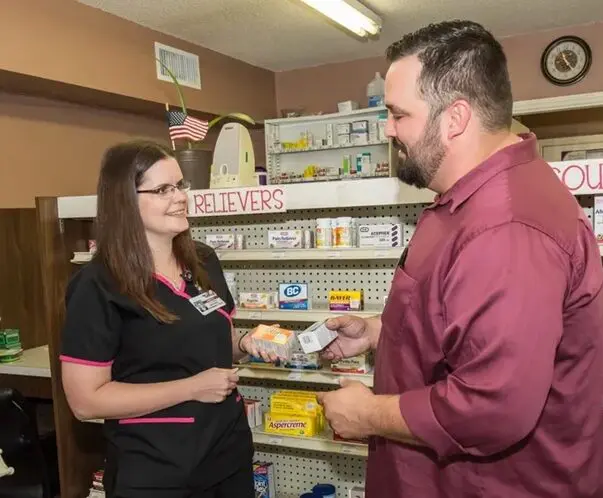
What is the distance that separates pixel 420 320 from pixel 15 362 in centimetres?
287

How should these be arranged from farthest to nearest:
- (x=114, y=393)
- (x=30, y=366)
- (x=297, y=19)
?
(x=297, y=19) < (x=30, y=366) < (x=114, y=393)

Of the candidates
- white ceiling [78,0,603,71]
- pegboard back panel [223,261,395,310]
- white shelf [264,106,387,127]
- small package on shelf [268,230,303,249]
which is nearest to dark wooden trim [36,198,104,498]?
pegboard back panel [223,261,395,310]

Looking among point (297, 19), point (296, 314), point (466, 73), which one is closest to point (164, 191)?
point (296, 314)

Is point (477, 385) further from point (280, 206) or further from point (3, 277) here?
point (3, 277)

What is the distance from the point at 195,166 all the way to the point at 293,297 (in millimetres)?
805

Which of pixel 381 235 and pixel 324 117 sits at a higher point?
pixel 324 117

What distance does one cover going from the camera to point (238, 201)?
8.63ft

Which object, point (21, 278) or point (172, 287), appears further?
point (21, 278)

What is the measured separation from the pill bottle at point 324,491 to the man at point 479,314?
1.40m

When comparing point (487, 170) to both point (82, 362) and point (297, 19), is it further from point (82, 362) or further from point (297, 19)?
point (297, 19)

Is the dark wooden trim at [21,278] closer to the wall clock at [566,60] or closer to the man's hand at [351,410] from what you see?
the man's hand at [351,410]

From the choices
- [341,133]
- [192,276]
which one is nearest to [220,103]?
[341,133]

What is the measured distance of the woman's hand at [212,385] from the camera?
1.89 metres

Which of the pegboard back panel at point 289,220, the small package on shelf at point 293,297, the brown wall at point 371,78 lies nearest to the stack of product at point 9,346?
the pegboard back panel at point 289,220
